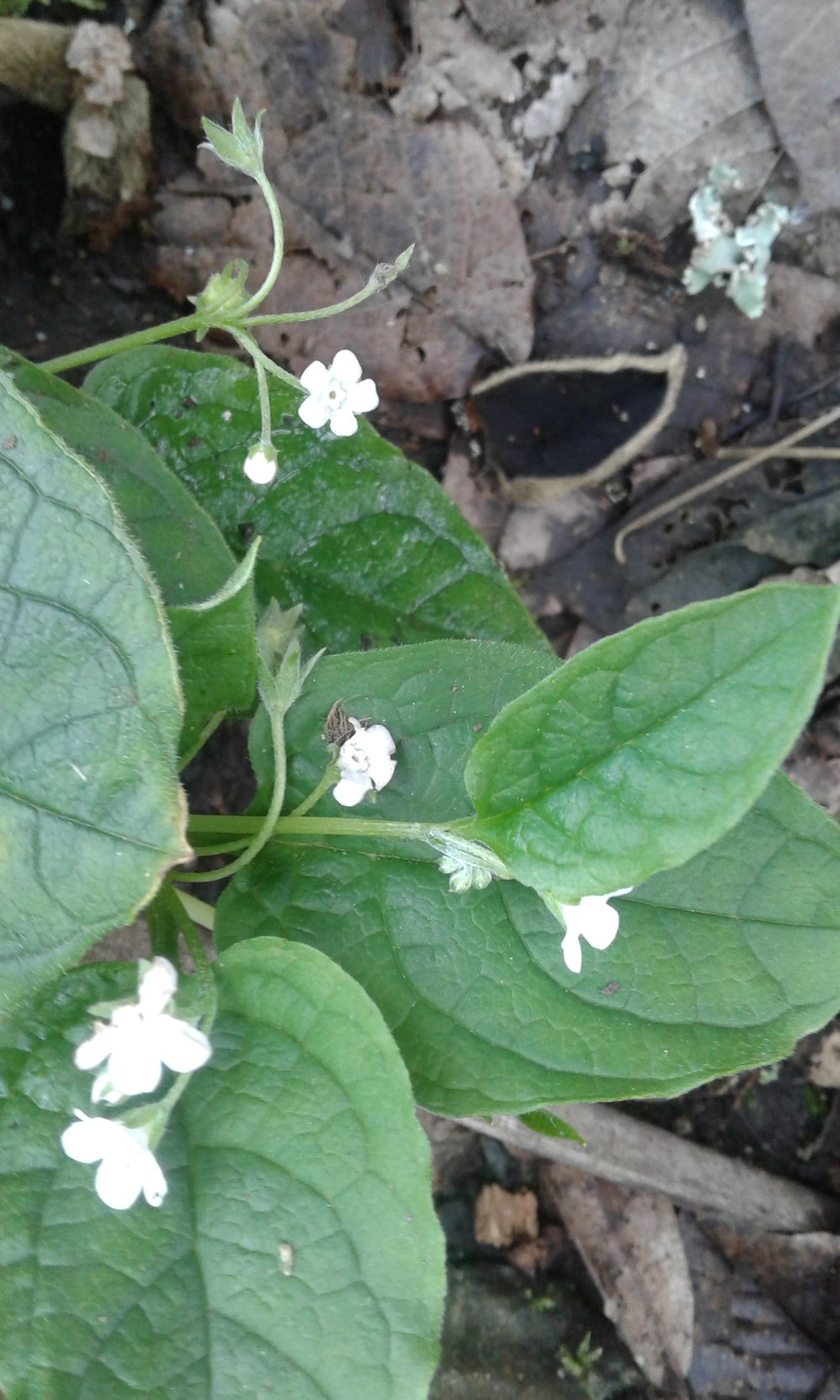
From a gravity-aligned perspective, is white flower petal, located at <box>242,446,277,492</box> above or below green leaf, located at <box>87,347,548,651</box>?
below

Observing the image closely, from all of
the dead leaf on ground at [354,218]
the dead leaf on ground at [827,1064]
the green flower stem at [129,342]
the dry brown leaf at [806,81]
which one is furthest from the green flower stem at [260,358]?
the dead leaf on ground at [827,1064]

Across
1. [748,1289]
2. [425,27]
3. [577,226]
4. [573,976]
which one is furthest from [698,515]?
[748,1289]

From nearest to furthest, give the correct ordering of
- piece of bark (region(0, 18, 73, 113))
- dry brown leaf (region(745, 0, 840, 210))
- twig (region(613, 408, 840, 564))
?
piece of bark (region(0, 18, 73, 113)) → dry brown leaf (region(745, 0, 840, 210)) → twig (region(613, 408, 840, 564))

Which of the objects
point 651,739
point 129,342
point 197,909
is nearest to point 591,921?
point 651,739

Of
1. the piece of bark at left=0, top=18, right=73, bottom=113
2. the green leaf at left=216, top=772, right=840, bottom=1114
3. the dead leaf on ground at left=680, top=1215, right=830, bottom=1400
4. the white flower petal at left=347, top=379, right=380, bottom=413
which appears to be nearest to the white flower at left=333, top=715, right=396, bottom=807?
the green leaf at left=216, top=772, right=840, bottom=1114

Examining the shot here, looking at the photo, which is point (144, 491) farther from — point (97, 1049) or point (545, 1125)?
point (545, 1125)

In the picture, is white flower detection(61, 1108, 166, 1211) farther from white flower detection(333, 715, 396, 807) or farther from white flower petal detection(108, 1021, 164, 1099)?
white flower detection(333, 715, 396, 807)

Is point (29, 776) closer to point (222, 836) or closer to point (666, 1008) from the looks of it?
point (222, 836)
